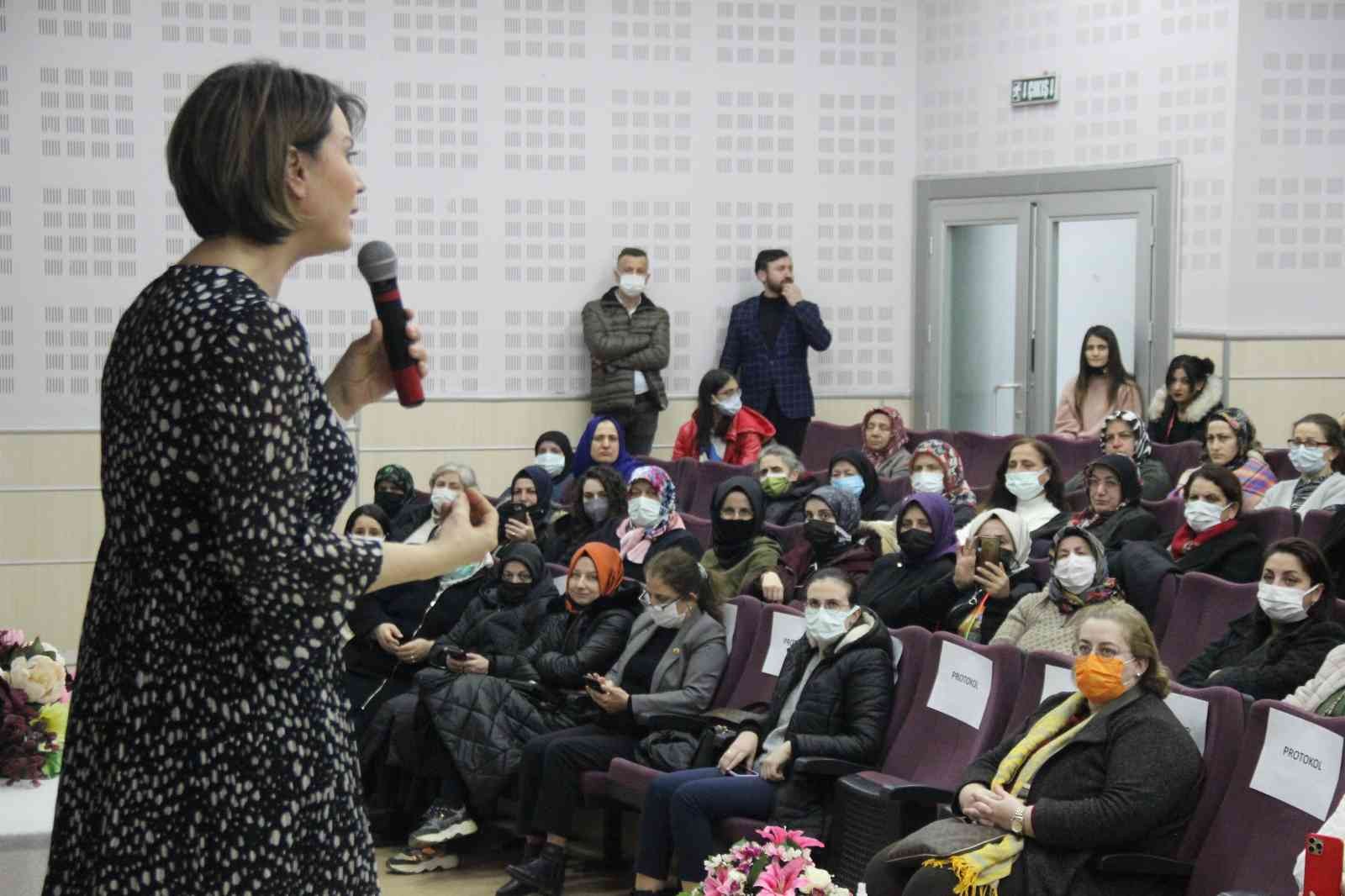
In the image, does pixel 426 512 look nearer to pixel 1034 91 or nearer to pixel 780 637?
pixel 780 637

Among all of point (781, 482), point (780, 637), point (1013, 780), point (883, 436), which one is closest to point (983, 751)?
point (1013, 780)

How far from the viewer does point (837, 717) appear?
5.00 meters

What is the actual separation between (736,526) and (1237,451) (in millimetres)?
2224

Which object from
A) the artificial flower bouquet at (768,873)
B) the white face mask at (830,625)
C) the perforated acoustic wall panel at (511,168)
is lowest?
the artificial flower bouquet at (768,873)

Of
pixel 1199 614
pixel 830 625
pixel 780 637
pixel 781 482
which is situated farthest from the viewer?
pixel 781 482

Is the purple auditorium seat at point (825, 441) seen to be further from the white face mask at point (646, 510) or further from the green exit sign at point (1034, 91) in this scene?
the white face mask at point (646, 510)

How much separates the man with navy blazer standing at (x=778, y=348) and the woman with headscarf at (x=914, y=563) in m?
4.27

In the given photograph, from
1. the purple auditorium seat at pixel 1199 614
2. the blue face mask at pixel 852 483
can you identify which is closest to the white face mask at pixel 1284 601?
the purple auditorium seat at pixel 1199 614

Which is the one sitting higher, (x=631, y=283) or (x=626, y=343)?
(x=631, y=283)

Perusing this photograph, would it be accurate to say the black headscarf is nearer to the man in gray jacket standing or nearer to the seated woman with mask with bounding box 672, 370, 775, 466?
the seated woman with mask with bounding box 672, 370, 775, 466

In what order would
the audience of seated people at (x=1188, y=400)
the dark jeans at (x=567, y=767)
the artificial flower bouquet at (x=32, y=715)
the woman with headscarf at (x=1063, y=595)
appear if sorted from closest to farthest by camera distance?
the artificial flower bouquet at (x=32, y=715), the woman with headscarf at (x=1063, y=595), the dark jeans at (x=567, y=767), the audience of seated people at (x=1188, y=400)

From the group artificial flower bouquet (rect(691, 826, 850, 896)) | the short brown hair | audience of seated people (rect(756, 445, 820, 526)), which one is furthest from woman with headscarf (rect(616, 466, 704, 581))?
the short brown hair

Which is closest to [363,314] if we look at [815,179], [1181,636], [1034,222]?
[815,179]

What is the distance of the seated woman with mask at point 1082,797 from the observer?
396 centimetres
